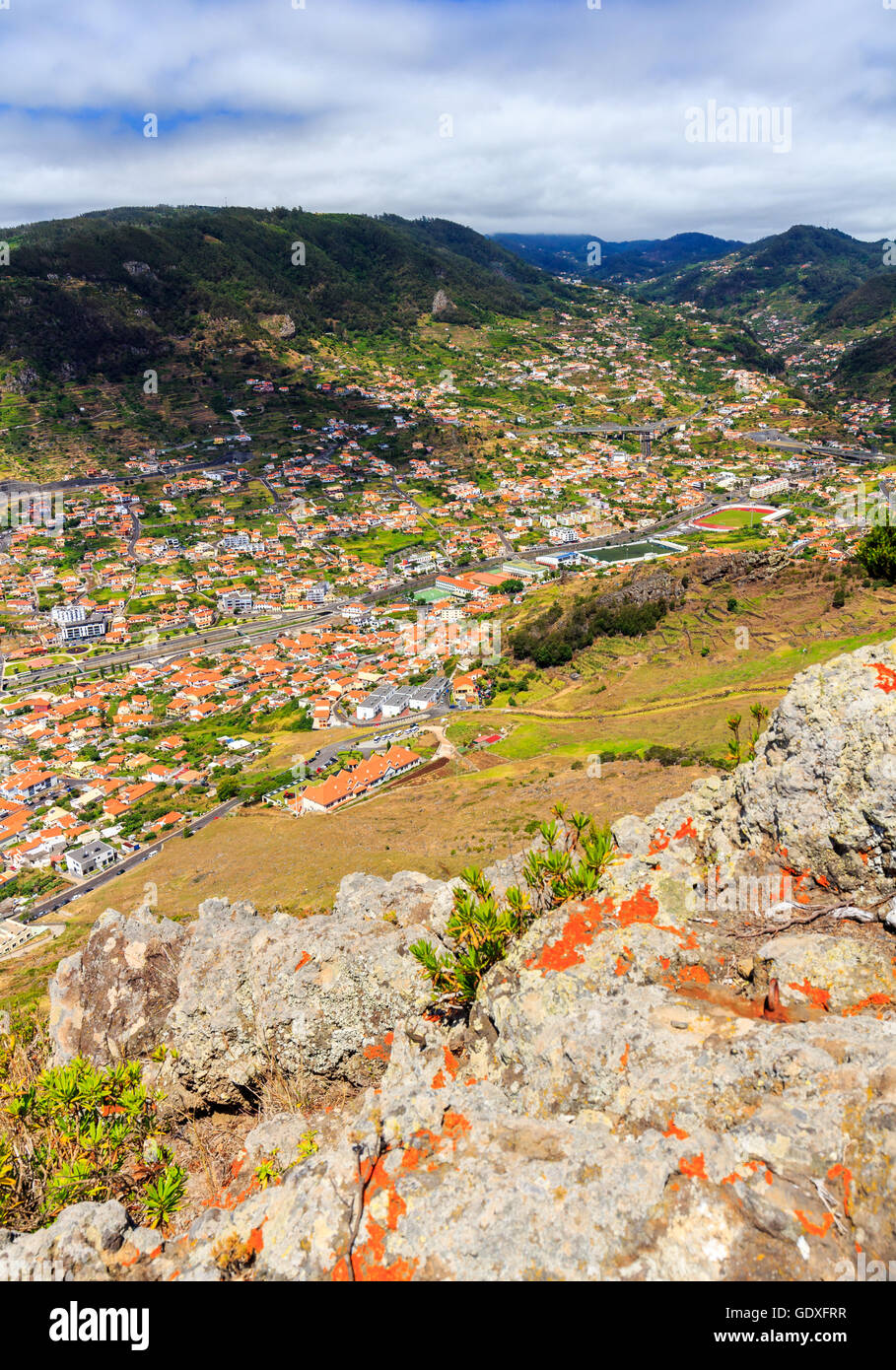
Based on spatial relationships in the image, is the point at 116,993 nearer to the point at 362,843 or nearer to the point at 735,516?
the point at 362,843

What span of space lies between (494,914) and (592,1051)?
259cm

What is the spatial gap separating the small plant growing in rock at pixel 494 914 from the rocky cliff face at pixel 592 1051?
35 cm

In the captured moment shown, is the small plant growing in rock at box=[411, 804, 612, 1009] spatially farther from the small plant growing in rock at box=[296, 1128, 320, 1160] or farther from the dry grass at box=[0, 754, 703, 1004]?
the dry grass at box=[0, 754, 703, 1004]

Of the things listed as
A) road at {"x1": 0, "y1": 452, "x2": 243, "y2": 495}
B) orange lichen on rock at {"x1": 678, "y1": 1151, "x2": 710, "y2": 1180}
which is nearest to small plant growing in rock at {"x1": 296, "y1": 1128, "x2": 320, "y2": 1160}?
orange lichen on rock at {"x1": 678, "y1": 1151, "x2": 710, "y2": 1180}

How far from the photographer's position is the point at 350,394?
164 meters

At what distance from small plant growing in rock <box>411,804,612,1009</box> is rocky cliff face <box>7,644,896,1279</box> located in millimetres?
355

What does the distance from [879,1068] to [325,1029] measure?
7613mm

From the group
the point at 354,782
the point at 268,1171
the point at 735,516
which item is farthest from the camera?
the point at 735,516

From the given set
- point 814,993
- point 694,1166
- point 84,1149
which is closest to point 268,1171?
point 84,1149

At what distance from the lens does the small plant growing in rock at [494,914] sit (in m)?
10.2

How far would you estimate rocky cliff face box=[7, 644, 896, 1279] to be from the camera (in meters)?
5.82

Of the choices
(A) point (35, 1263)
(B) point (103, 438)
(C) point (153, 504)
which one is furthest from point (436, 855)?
(B) point (103, 438)

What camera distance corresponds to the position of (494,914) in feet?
34.2

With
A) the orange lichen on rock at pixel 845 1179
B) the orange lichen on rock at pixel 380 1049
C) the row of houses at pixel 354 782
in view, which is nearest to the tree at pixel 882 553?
the row of houses at pixel 354 782
